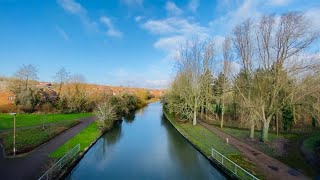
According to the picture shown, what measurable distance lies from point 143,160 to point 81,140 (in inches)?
332

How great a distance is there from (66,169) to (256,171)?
1227 centimetres

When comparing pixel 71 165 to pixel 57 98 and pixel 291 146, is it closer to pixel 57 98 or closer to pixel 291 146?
pixel 291 146

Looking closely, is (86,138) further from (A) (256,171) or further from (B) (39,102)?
(B) (39,102)

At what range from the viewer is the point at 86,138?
28.3 metres

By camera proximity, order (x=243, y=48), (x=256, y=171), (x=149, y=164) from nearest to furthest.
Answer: (x=256, y=171) → (x=149, y=164) → (x=243, y=48)

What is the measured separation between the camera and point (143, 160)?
22.0 meters

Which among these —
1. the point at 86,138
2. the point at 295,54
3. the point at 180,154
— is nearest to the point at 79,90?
the point at 86,138

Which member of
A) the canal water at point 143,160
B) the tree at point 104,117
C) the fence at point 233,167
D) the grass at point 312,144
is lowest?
the canal water at point 143,160

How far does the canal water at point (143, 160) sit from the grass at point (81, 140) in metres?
0.78

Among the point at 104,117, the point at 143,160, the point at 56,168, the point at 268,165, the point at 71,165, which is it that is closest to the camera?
the point at 56,168

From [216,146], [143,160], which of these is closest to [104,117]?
[143,160]

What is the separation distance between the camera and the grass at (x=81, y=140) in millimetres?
21013

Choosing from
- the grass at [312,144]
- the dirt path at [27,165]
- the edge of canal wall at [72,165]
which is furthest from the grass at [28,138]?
the grass at [312,144]

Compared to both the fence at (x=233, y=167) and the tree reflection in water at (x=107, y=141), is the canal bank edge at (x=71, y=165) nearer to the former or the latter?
the tree reflection in water at (x=107, y=141)
